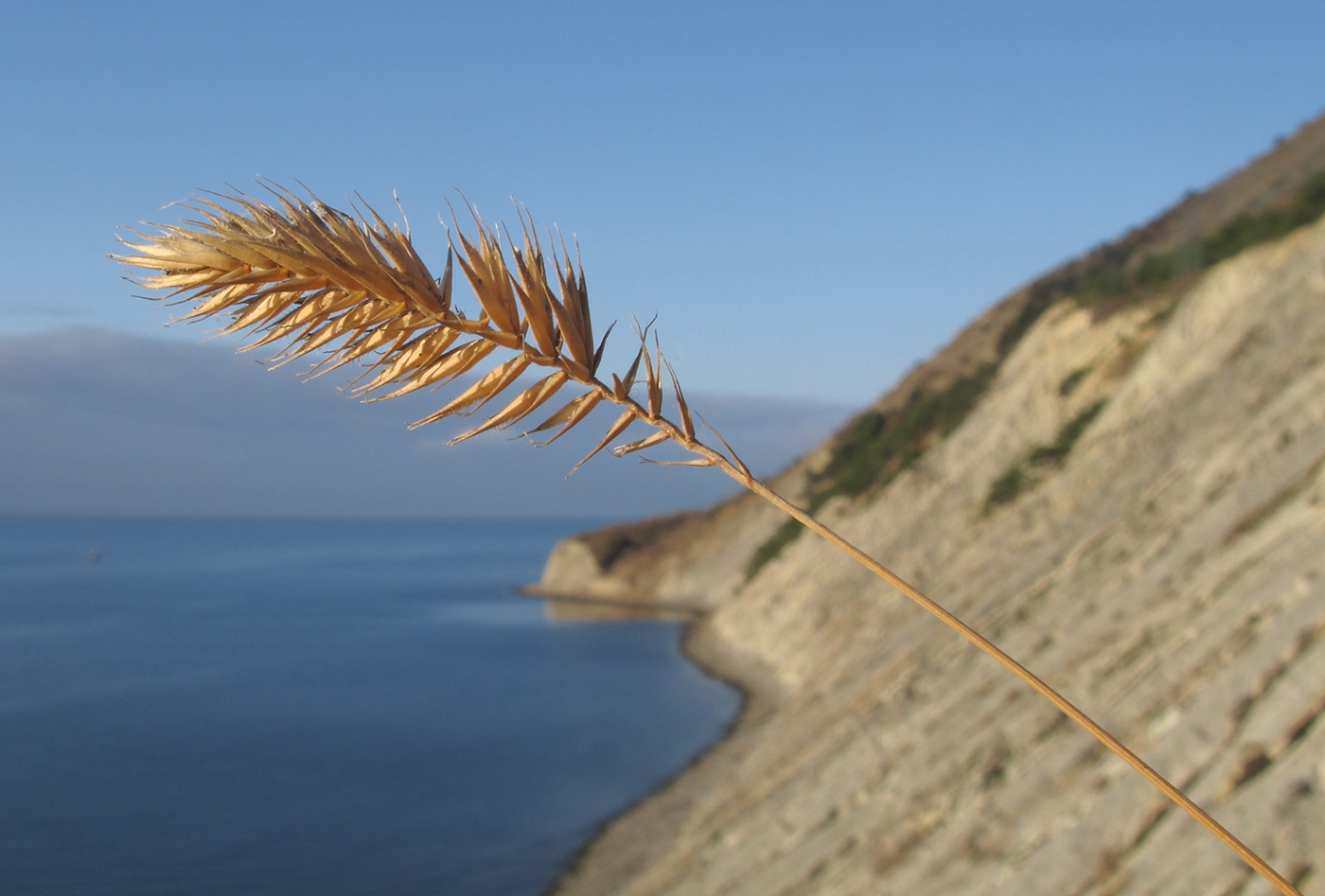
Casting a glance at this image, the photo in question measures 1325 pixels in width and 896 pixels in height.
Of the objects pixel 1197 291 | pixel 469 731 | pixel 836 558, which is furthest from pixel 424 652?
pixel 1197 291

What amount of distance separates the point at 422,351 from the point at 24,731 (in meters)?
33.9

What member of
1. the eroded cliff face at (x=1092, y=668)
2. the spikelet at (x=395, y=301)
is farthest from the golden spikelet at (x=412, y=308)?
the eroded cliff face at (x=1092, y=668)

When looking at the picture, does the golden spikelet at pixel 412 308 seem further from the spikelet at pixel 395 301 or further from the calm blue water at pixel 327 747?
the calm blue water at pixel 327 747

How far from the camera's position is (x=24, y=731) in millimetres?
29609

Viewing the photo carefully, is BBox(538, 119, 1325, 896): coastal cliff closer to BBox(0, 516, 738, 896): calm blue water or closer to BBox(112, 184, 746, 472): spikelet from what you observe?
BBox(0, 516, 738, 896): calm blue water

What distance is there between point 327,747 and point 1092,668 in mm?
21730

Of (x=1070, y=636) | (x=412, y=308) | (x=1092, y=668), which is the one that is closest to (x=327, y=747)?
(x=1070, y=636)

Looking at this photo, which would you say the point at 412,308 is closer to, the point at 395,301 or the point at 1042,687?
the point at 395,301

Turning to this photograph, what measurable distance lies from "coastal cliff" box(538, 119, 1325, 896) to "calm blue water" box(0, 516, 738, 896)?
226cm

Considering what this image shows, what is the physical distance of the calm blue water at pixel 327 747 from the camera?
18.8 meters

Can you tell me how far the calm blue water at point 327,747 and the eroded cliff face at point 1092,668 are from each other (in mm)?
2545

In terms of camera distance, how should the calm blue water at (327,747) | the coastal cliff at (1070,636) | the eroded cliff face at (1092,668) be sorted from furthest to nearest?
1. the calm blue water at (327,747)
2. the coastal cliff at (1070,636)
3. the eroded cliff face at (1092,668)

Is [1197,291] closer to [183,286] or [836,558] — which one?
[836,558]

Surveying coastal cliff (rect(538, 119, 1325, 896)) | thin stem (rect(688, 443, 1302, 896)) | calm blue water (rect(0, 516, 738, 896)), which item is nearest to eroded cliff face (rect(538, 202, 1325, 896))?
coastal cliff (rect(538, 119, 1325, 896))
